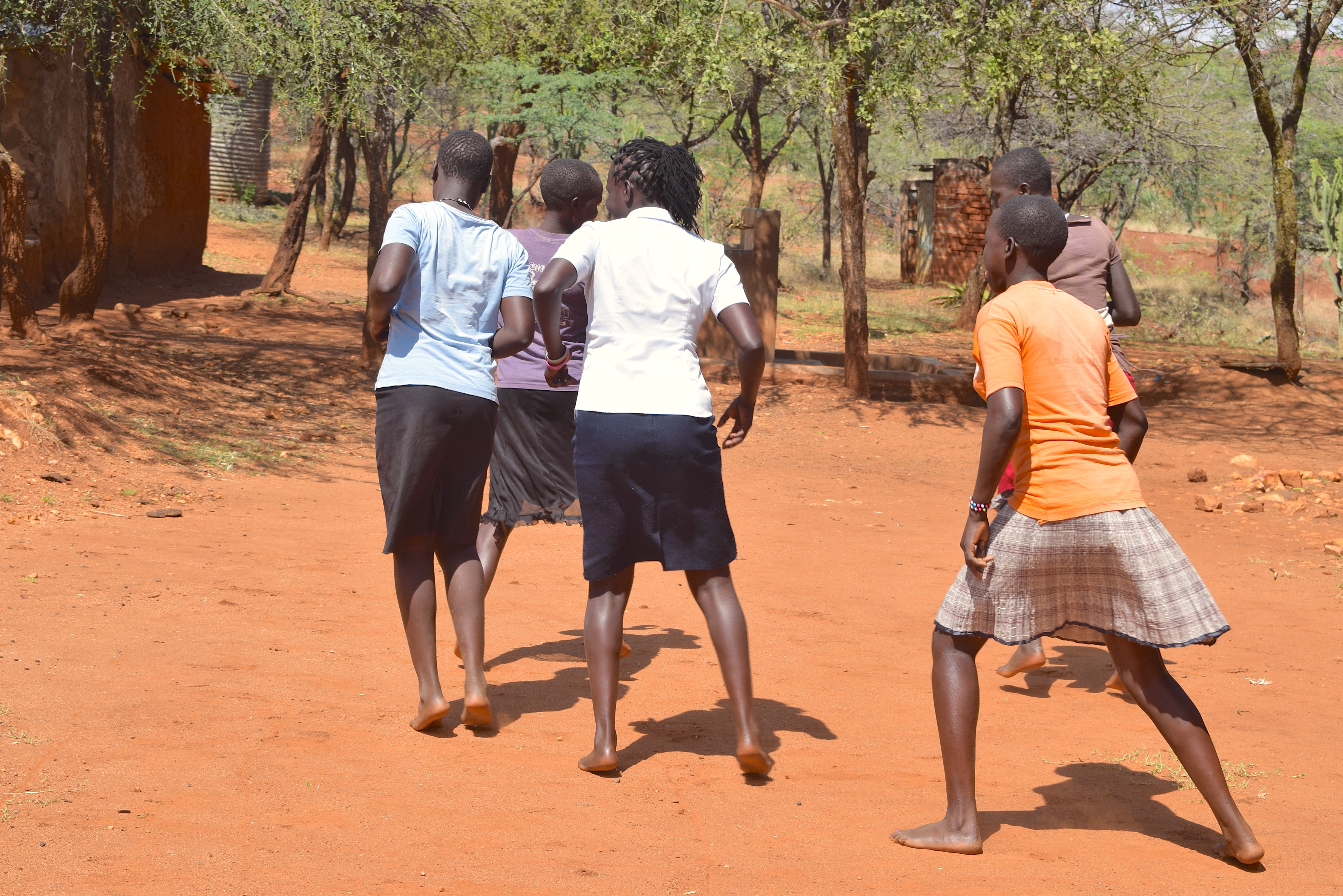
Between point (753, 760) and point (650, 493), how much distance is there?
0.80 meters

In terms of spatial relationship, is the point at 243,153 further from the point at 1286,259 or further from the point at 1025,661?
the point at 1025,661

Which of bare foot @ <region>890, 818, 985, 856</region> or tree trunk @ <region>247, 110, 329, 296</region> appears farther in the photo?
tree trunk @ <region>247, 110, 329, 296</region>

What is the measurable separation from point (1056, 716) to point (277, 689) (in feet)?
8.82

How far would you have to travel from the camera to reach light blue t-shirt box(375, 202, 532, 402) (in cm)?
356

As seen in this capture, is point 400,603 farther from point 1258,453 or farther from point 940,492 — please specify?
point 1258,453

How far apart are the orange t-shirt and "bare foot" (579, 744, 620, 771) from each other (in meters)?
1.31

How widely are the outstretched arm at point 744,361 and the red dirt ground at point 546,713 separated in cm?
102

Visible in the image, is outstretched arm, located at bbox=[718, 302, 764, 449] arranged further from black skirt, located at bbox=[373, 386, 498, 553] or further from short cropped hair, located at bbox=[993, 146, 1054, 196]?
short cropped hair, located at bbox=[993, 146, 1054, 196]

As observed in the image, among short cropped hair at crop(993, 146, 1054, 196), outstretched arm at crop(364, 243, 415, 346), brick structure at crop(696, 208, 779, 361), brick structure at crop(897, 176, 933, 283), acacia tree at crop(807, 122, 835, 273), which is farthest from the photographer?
brick structure at crop(897, 176, 933, 283)

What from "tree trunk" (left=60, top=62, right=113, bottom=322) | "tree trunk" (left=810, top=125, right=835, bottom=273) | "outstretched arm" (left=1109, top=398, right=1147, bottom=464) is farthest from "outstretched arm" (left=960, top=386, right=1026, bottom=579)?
"tree trunk" (left=810, top=125, right=835, bottom=273)

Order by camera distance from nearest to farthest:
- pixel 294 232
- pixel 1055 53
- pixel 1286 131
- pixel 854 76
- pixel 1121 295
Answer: pixel 1121 295
pixel 1055 53
pixel 854 76
pixel 1286 131
pixel 294 232

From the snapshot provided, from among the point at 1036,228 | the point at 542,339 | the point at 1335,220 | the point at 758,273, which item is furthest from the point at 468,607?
the point at 1335,220

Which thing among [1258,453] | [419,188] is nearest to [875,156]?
[419,188]

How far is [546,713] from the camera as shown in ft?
13.1
